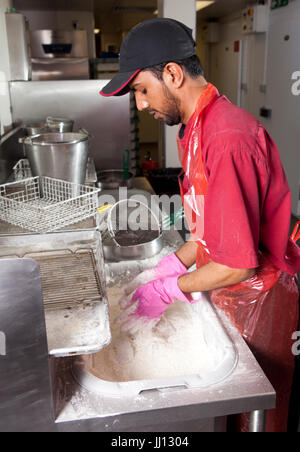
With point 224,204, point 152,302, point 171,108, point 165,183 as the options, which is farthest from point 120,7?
point 224,204

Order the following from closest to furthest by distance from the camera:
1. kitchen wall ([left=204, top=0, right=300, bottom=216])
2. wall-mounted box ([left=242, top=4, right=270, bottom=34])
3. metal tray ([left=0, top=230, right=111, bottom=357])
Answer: metal tray ([left=0, top=230, right=111, bottom=357]), kitchen wall ([left=204, top=0, right=300, bottom=216]), wall-mounted box ([left=242, top=4, right=270, bottom=34])

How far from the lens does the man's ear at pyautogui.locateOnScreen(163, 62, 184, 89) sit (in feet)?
3.84

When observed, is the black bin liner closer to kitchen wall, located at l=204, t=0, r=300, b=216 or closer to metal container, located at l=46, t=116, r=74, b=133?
metal container, located at l=46, t=116, r=74, b=133

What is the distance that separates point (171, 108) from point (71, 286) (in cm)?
63

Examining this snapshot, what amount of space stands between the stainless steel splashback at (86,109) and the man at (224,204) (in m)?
1.98

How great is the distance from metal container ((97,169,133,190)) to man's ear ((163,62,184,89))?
1628 mm

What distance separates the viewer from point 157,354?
4.20 feet

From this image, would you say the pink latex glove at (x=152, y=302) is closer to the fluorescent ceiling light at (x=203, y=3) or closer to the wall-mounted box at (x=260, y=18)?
the wall-mounted box at (x=260, y=18)

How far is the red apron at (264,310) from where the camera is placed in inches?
54.7

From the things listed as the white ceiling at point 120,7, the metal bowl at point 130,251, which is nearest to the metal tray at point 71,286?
the metal bowl at point 130,251

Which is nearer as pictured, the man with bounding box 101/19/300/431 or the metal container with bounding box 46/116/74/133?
the man with bounding box 101/19/300/431

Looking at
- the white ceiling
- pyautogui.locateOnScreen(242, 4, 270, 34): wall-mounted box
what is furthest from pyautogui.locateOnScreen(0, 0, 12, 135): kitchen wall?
Result: the white ceiling

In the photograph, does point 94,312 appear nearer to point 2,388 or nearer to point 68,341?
point 68,341

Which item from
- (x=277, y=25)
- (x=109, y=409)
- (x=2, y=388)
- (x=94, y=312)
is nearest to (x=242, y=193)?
(x=94, y=312)
